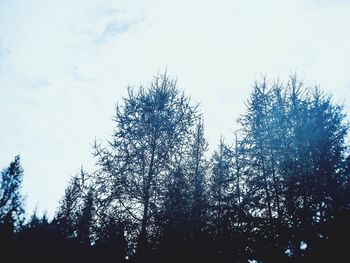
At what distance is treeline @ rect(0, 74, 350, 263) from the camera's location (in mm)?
9734

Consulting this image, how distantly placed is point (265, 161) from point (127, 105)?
7.73 m

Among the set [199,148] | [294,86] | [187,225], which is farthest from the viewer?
[199,148]

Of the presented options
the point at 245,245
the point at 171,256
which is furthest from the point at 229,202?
the point at 171,256

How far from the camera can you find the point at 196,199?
12.5 m

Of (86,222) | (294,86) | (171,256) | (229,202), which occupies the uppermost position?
(294,86)

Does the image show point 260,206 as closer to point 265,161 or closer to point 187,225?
point 265,161

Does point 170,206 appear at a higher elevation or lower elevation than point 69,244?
higher

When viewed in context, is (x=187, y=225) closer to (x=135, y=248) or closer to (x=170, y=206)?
(x=170, y=206)

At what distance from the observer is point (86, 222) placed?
11.3 m

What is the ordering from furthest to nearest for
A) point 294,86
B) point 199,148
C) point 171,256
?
1. point 199,148
2. point 294,86
3. point 171,256

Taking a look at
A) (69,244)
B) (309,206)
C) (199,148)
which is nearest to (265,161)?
(309,206)

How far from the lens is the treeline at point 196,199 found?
973 cm

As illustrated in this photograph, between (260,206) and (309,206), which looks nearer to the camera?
(309,206)

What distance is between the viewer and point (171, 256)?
390 inches
